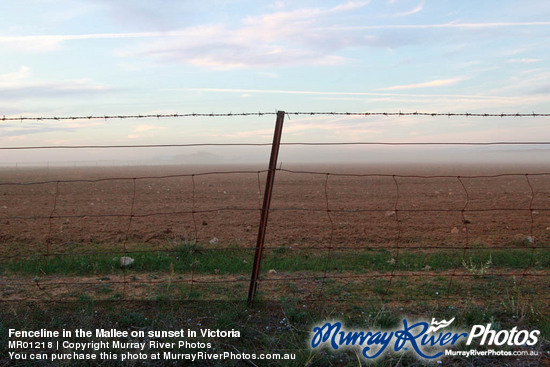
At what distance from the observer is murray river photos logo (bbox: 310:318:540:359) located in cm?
390

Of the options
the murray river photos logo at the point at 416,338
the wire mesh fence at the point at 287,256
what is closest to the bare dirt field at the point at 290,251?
the wire mesh fence at the point at 287,256

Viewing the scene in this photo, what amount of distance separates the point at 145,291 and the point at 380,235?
213 inches

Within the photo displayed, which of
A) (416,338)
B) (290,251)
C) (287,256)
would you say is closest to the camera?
(416,338)

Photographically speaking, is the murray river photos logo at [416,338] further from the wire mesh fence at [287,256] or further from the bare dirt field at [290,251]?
the bare dirt field at [290,251]

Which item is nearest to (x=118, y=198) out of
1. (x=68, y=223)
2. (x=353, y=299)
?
(x=68, y=223)

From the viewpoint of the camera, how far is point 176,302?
496cm

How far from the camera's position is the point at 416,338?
406cm

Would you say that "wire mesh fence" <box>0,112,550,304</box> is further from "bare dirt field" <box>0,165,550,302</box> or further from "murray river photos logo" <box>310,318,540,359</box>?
"murray river photos logo" <box>310,318,540,359</box>

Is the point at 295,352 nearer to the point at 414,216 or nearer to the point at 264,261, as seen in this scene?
the point at 264,261

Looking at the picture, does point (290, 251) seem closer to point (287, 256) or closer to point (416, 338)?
point (287, 256)

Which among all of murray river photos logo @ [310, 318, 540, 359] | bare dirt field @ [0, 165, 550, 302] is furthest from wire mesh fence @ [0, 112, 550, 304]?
murray river photos logo @ [310, 318, 540, 359]

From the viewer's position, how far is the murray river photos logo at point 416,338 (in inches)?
154

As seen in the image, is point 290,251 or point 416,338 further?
point 290,251

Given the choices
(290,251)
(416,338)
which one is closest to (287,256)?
(290,251)
